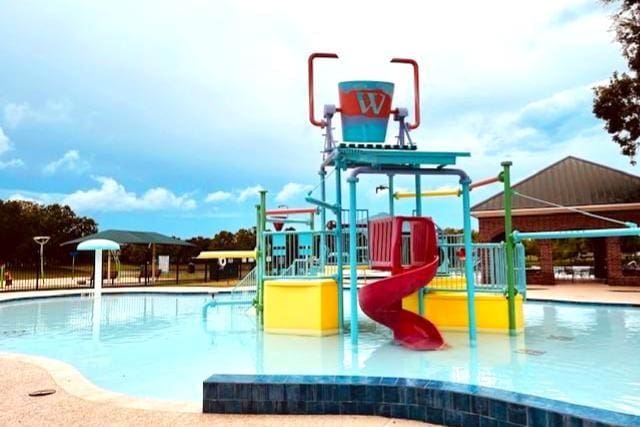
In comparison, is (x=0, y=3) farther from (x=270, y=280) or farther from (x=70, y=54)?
(x=270, y=280)

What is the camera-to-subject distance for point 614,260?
864 inches

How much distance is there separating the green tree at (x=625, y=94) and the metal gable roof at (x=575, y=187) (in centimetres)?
133

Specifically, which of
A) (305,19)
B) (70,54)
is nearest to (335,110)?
(305,19)

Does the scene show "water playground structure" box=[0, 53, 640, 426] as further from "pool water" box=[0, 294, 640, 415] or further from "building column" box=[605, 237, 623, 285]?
"building column" box=[605, 237, 623, 285]

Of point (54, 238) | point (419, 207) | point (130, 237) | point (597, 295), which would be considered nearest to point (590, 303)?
point (597, 295)

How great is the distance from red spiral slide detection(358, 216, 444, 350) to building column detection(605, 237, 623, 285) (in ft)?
52.9

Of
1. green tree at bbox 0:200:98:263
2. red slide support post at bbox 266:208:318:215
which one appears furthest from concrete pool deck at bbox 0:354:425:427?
green tree at bbox 0:200:98:263

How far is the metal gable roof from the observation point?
22484mm

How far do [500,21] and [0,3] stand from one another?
54.0 ft

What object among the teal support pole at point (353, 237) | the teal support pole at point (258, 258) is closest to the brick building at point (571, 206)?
the teal support pole at point (258, 258)

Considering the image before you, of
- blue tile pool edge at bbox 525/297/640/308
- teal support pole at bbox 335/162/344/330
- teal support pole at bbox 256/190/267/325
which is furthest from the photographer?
blue tile pool edge at bbox 525/297/640/308

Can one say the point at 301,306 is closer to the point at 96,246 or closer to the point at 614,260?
the point at 96,246

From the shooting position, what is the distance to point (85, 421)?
472 centimetres

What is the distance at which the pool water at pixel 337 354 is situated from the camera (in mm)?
6422
